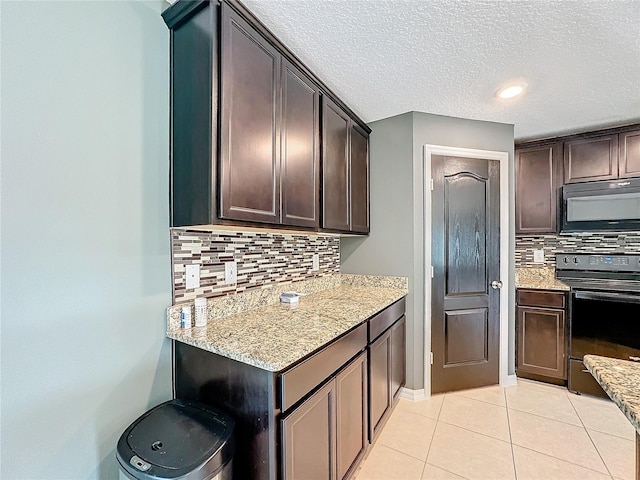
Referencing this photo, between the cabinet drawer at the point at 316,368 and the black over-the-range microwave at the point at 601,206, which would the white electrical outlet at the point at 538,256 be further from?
the cabinet drawer at the point at 316,368

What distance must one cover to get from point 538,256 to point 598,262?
454 millimetres

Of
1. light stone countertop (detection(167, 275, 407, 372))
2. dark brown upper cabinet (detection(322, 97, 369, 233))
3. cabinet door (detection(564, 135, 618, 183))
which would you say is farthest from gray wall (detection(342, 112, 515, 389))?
cabinet door (detection(564, 135, 618, 183))

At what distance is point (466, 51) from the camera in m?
1.59

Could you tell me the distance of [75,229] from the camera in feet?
3.52

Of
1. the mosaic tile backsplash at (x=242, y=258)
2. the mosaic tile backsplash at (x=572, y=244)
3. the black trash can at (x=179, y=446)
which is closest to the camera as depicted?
the black trash can at (x=179, y=446)

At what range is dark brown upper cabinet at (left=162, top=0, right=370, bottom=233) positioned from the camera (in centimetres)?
119

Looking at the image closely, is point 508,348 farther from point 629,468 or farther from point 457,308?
point 629,468

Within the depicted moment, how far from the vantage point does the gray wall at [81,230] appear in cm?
94

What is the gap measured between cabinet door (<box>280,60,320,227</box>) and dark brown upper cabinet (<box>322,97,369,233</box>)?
0.32 feet

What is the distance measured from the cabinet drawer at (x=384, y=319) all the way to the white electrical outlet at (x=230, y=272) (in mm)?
808

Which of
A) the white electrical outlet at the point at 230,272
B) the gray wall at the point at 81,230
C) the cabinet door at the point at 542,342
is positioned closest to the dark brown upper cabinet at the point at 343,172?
the white electrical outlet at the point at 230,272

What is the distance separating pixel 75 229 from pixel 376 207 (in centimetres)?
203

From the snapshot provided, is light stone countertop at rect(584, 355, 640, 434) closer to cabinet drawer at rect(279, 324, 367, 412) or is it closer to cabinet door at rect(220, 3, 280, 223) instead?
cabinet drawer at rect(279, 324, 367, 412)

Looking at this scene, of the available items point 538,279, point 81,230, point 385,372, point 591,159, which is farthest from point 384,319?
point 591,159
